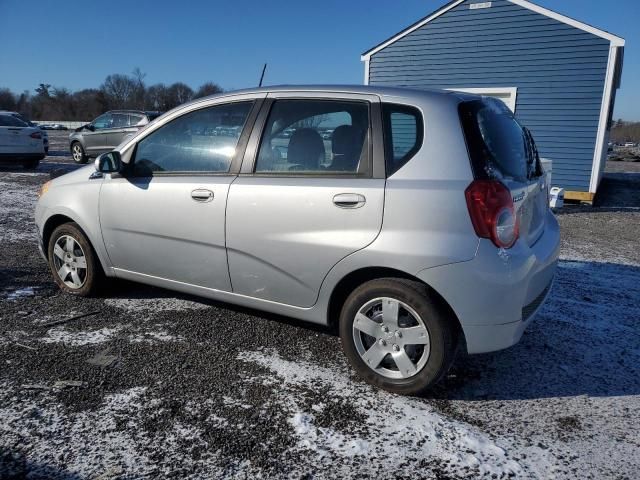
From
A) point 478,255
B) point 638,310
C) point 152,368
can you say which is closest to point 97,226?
point 152,368

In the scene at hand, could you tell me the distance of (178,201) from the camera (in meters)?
3.31

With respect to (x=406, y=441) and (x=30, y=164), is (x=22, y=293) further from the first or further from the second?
(x=30, y=164)

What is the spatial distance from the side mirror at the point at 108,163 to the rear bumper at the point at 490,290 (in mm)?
2409

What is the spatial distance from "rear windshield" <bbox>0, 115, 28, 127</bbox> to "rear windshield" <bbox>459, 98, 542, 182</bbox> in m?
14.0

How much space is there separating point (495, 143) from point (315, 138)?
106cm

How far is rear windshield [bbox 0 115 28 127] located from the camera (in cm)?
1299

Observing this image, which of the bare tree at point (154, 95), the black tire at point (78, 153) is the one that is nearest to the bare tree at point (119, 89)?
the bare tree at point (154, 95)

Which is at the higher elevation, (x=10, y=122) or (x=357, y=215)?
(x=10, y=122)

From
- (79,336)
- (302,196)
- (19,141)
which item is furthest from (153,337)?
(19,141)

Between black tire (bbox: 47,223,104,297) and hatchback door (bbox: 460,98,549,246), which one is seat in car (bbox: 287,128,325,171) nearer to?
hatchback door (bbox: 460,98,549,246)

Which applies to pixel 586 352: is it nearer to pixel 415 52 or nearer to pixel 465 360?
pixel 465 360

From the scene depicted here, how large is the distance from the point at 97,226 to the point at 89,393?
5.00 ft

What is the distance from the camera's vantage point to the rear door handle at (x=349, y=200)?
8.78 feet

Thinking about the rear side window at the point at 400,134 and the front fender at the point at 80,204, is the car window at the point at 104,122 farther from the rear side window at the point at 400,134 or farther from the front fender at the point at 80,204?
the rear side window at the point at 400,134
